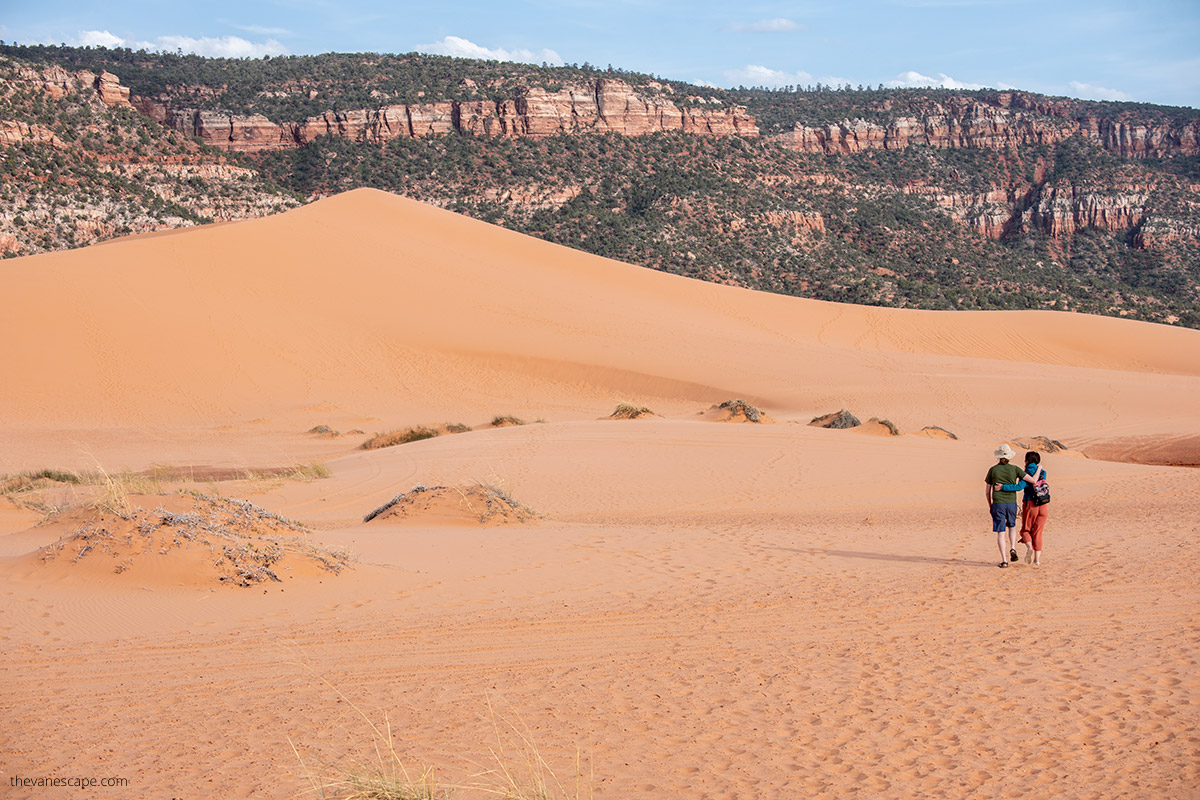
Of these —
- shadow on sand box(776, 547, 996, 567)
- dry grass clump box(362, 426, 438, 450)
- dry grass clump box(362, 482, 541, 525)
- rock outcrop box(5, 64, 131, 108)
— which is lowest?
dry grass clump box(362, 426, 438, 450)

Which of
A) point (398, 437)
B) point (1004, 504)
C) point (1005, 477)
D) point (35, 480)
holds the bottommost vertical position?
point (398, 437)

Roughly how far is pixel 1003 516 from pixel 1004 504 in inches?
4.6

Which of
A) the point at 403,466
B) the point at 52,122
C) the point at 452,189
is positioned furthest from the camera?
the point at 452,189

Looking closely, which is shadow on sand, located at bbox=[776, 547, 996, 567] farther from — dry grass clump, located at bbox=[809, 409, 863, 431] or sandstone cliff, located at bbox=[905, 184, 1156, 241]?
sandstone cliff, located at bbox=[905, 184, 1156, 241]

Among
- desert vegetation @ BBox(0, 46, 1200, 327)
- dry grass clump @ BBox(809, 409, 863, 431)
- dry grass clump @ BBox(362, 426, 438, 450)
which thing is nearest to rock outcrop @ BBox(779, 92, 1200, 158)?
desert vegetation @ BBox(0, 46, 1200, 327)

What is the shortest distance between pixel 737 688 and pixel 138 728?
10.9ft

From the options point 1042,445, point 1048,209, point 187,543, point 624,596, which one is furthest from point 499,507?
point 1048,209

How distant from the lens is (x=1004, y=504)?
29.6ft

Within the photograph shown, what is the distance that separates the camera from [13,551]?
903cm

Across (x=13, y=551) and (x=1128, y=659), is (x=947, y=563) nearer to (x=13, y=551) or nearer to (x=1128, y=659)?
(x=1128, y=659)

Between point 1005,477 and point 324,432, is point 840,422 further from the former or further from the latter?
point 324,432

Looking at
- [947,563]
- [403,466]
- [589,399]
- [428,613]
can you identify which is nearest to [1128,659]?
[947,563]

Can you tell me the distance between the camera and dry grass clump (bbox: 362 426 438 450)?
19016mm

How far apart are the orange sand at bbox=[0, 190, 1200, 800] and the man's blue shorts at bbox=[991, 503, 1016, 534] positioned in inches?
15.3
